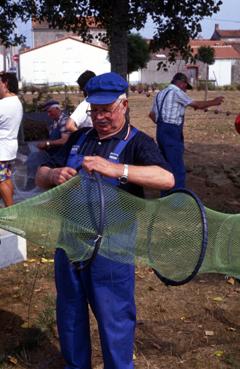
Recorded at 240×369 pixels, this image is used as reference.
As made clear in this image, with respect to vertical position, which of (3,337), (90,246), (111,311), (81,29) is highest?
(81,29)

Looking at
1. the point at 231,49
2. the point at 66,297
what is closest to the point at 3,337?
the point at 66,297

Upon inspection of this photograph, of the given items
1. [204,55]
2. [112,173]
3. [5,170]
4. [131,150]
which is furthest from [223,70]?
[112,173]

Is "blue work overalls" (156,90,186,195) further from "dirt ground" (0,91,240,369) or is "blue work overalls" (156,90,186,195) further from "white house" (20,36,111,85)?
"white house" (20,36,111,85)

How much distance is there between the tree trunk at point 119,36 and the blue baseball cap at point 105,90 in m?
5.34

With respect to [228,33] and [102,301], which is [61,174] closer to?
[102,301]

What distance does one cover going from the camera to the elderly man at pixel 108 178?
10.1ft

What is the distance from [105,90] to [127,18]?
5396 mm

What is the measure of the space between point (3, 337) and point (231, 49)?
9100 centimetres

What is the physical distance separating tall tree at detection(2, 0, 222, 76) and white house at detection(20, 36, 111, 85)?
254ft

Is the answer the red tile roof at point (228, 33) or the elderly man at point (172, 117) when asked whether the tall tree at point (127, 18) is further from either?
the red tile roof at point (228, 33)

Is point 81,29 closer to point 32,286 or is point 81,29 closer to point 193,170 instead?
point 193,170

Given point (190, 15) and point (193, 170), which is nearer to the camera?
point (190, 15)

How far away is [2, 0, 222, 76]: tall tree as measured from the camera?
27.2ft

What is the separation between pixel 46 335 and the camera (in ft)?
14.8
